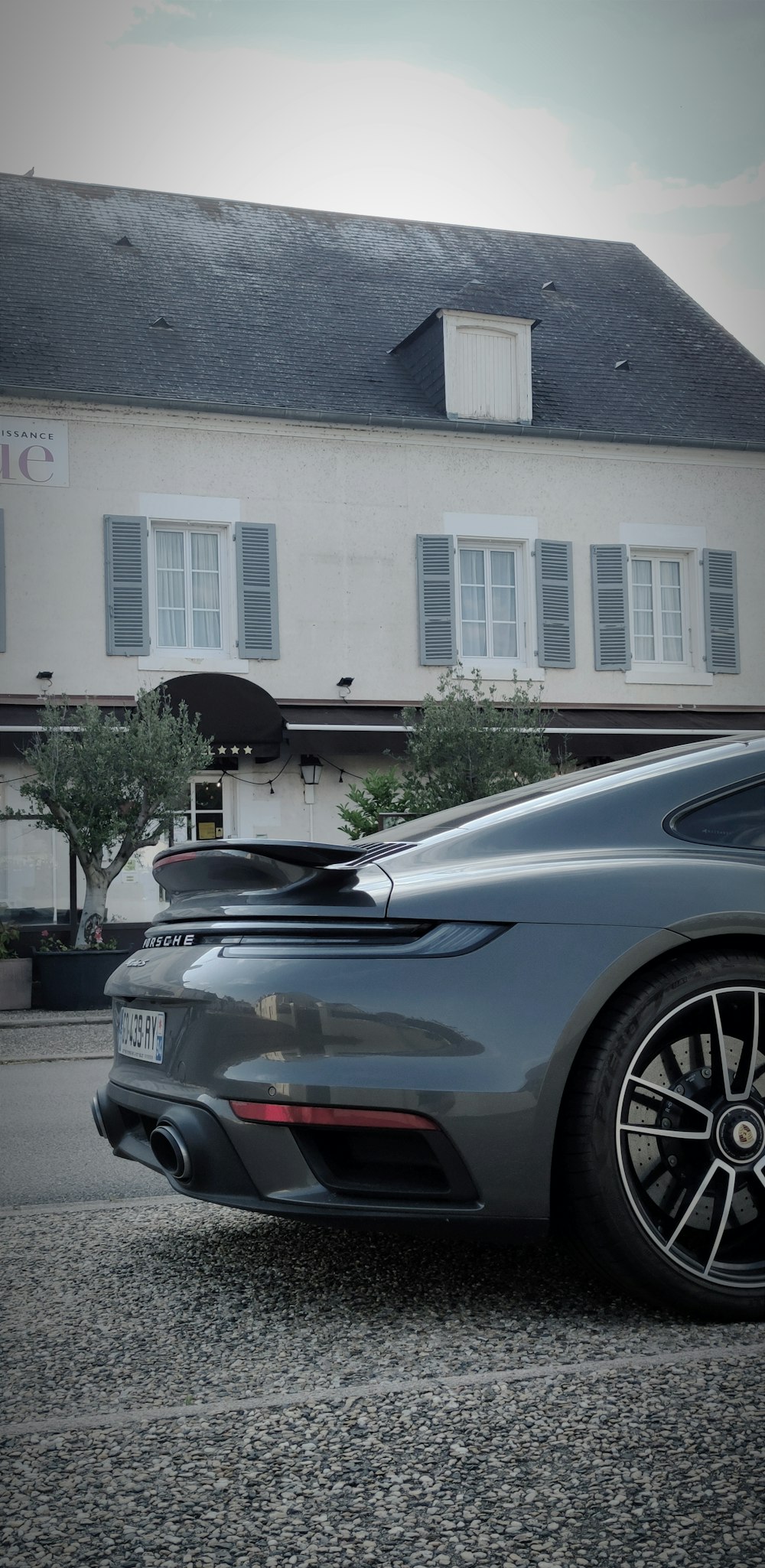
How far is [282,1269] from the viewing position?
368cm

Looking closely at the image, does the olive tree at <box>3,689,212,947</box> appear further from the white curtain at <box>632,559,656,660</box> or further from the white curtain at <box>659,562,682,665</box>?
the white curtain at <box>659,562,682,665</box>

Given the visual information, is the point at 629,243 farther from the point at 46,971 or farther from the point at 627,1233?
the point at 627,1233

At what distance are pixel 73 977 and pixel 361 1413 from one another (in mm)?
11483

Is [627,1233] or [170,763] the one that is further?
[170,763]

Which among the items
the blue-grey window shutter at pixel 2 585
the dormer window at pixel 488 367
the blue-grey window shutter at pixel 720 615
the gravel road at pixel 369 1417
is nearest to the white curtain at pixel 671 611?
the blue-grey window shutter at pixel 720 615

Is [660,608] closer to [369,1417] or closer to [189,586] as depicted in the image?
[189,586]

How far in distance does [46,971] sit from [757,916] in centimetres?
1131

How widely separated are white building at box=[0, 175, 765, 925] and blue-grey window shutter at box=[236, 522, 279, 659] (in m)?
0.04

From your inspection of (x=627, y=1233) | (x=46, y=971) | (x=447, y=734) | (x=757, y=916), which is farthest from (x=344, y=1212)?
(x=447, y=734)

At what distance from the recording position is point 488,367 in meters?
20.2

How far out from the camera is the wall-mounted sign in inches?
708

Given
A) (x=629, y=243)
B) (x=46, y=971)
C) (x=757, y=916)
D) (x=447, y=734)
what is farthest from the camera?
(x=629, y=243)

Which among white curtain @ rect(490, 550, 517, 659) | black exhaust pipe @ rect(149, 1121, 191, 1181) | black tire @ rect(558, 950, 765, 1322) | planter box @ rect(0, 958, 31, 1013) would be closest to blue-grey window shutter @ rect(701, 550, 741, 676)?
white curtain @ rect(490, 550, 517, 659)

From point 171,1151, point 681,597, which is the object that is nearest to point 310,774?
point 681,597
